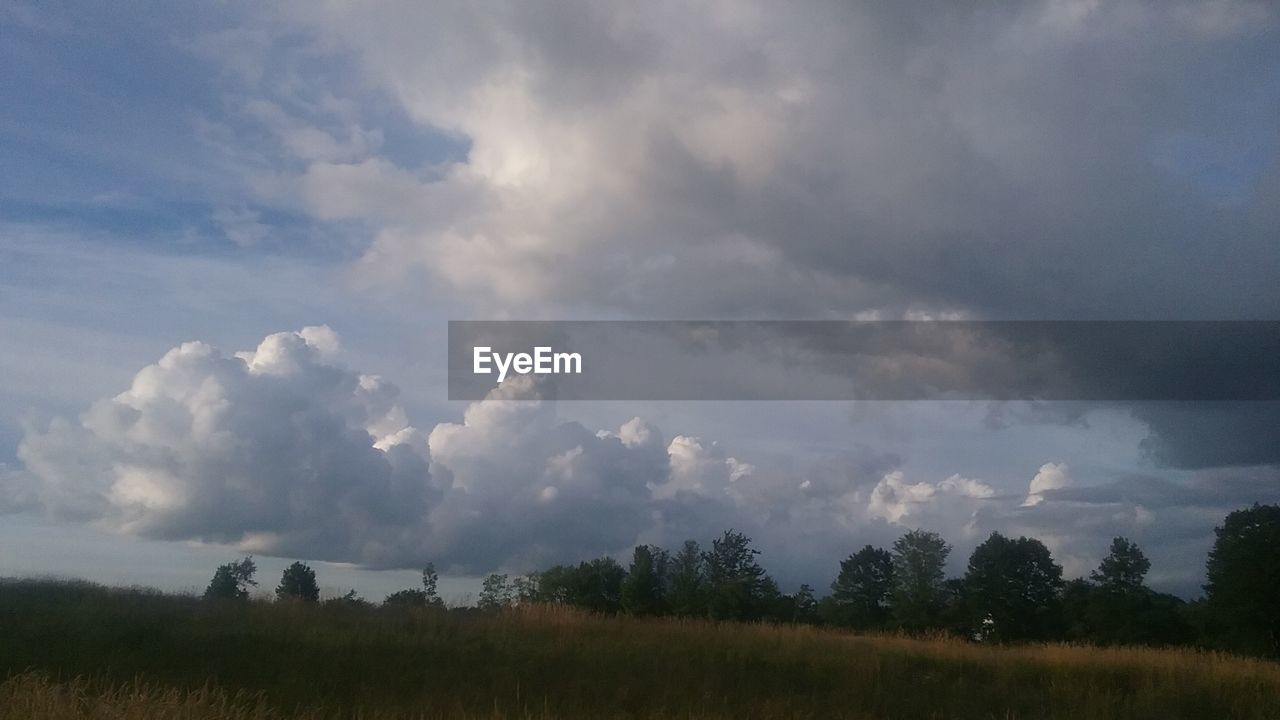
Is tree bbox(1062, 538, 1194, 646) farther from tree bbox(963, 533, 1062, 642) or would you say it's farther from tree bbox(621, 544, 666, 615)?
tree bbox(621, 544, 666, 615)

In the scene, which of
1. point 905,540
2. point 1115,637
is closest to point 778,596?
point 905,540

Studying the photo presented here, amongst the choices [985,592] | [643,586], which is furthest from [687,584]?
[985,592]

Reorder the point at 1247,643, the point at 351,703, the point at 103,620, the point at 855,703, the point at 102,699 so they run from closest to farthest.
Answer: the point at 102,699, the point at 351,703, the point at 855,703, the point at 103,620, the point at 1247,643

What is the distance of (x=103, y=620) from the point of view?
66.3 ft

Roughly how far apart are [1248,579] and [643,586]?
2242 cm

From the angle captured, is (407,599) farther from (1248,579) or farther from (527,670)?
(1248,579)

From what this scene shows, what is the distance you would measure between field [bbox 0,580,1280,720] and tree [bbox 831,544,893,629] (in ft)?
51.2

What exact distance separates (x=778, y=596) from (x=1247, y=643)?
17.1 meters

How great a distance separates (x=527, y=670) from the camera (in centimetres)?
1758

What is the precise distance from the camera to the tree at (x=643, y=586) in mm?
37000

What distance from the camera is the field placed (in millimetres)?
14086

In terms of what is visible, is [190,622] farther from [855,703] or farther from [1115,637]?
[1115,637]

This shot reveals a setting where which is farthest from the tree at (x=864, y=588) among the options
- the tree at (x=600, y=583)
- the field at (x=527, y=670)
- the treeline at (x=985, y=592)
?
the field at (x=527, y=670)

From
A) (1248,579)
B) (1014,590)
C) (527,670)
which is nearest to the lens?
(527,670)
